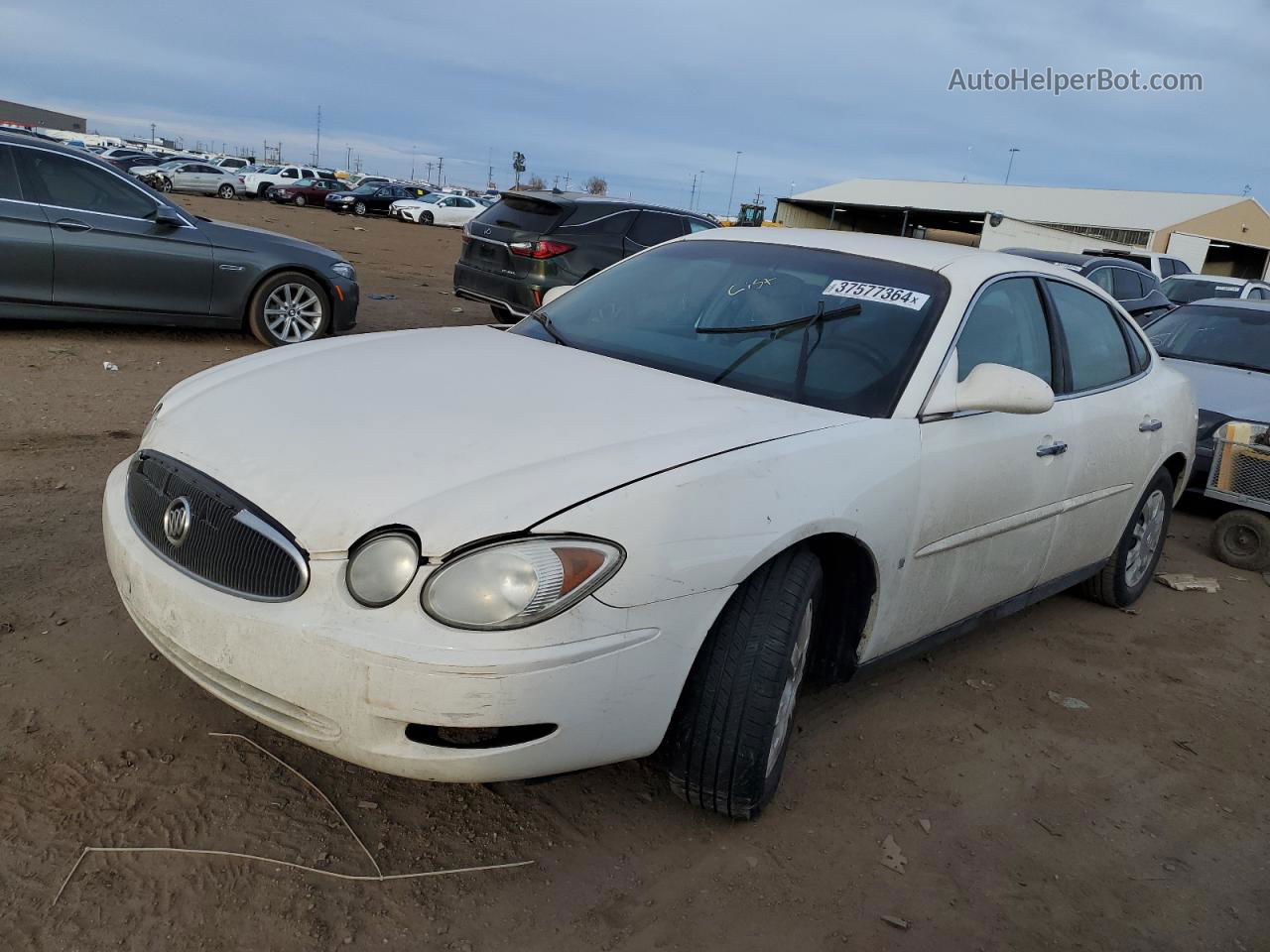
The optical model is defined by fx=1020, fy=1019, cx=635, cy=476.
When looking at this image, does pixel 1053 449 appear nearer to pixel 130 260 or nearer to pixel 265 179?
pixel 130 260

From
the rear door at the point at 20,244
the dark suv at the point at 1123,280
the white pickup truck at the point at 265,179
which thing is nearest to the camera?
the rear door at the point at 20,244

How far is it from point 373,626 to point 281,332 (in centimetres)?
706

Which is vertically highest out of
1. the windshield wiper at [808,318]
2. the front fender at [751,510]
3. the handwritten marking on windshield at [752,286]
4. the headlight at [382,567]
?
the handwritten marking on windshield at [752,286]

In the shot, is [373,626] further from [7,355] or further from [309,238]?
[309,238]

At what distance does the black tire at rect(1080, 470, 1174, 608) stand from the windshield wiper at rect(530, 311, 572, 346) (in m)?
2.73

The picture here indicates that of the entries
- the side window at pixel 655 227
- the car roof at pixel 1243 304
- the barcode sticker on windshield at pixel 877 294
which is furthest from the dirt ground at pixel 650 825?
the side window at pixel 655 227

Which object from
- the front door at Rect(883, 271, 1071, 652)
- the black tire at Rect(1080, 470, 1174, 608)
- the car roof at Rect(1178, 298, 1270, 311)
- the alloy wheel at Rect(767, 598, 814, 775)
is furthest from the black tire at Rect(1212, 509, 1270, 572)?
the alloy wheel at Rect(767, 598, 814, 775)

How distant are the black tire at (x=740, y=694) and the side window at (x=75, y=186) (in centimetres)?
714

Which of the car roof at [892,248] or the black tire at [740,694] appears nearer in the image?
the black tire at [740,694]

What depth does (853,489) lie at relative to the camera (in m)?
2.78

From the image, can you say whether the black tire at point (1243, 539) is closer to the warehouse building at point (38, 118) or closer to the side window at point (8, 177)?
the side window at point (8, 177)

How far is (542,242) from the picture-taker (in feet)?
32.7

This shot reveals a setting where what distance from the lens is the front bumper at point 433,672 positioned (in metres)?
2.16

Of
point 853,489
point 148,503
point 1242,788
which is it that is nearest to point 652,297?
point 853,489
